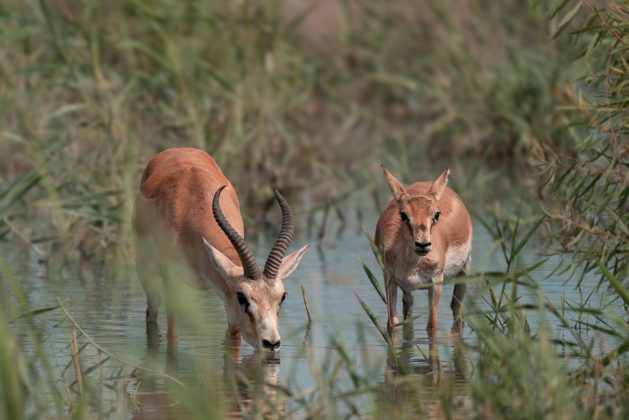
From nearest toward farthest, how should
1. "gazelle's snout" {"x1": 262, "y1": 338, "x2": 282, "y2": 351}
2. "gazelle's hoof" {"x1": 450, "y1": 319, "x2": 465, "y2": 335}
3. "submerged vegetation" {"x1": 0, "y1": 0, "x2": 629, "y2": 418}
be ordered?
"submerged vegetation" {"x1": 0, "y1": 0, "x2": 629, "y2": 418}, "gazelle's snout" {"x1": 262, "y1": 338, "x2": 282, "y2": 351}, "gazelle's hoof" {"x1": 450, "y1": 319, "x2": 465, "y2": 335}

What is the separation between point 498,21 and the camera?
19906 mm

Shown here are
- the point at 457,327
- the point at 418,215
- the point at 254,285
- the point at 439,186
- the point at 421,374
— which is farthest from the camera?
the point at 439,186

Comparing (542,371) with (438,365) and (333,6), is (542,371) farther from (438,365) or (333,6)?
(333,6)

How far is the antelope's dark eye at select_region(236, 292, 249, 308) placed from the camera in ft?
26.0

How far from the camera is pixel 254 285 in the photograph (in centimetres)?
797

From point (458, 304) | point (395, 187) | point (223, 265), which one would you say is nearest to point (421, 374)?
point (223, 265)

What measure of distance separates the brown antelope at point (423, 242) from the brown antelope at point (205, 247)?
0.94m

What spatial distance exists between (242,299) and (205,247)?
0.72m

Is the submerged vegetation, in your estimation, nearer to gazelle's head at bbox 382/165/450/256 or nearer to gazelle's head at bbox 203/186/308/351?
gazelle's head at bbox 203/186/308/351

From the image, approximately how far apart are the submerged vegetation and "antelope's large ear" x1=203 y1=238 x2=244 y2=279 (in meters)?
0.49

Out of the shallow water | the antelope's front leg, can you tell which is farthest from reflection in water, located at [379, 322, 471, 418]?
the antelope's front leg

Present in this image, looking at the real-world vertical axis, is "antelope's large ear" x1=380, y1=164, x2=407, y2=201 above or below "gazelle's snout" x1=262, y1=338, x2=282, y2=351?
above

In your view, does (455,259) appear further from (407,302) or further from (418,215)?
(418,215)

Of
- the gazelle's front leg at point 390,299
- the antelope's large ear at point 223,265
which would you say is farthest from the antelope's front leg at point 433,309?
the antelope's large ear at point 223,265
